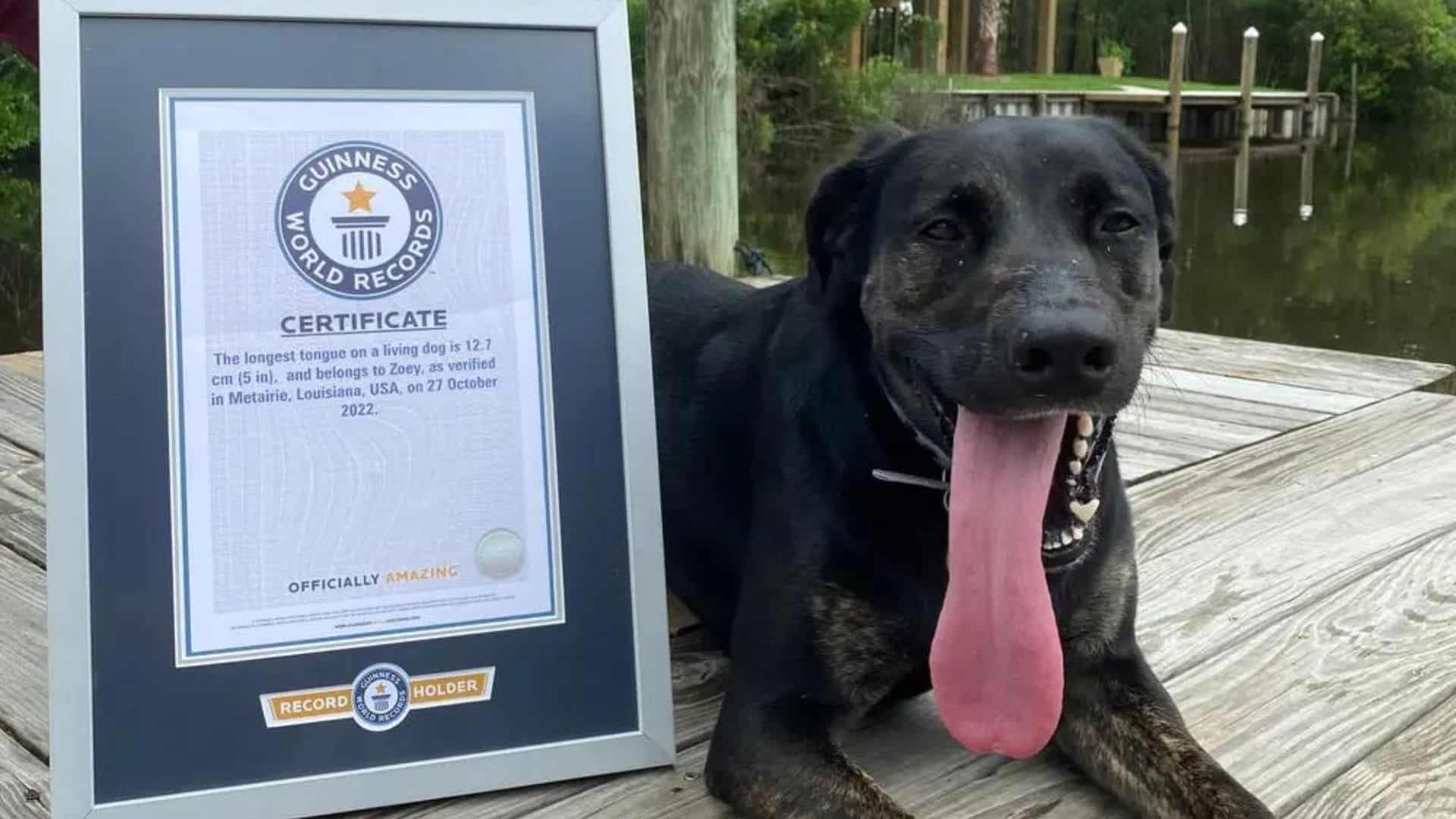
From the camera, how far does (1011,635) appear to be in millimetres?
1852

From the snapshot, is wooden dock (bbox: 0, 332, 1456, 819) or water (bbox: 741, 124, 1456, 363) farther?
water (bbox: 741, 124, 1456, 363)

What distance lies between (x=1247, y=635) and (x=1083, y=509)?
898mm

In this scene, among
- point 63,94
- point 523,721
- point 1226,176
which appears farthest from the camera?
point 1226,176

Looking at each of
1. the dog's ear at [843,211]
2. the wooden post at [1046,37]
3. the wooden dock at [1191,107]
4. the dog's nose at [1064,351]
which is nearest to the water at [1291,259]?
the dog's ear at [843,211]

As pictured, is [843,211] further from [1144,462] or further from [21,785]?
[1144,462]

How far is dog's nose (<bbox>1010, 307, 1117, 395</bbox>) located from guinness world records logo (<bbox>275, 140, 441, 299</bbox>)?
87cm

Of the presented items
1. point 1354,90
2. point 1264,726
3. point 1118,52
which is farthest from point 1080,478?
point 1354,90

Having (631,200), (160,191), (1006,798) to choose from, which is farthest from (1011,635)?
(160,191)

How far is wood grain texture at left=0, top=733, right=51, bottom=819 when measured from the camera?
6.35 feet

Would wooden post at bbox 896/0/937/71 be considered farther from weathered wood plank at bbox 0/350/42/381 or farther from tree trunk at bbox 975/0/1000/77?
weathered wood plank at bbox 0/350/42/381

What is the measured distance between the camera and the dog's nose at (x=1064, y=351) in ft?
5.62

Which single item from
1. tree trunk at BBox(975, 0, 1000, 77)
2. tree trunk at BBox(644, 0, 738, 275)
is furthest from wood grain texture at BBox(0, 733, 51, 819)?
tree trunk at BBox(975, 0, 1000, 77)

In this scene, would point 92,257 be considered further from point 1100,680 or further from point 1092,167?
point 1100,680

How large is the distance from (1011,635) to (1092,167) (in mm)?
732
